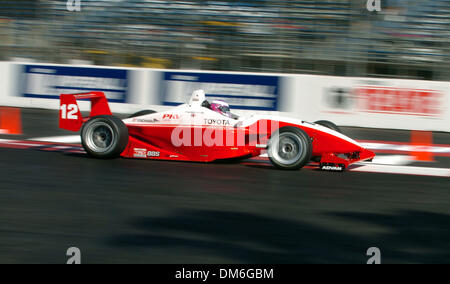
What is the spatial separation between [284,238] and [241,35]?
11.6 m

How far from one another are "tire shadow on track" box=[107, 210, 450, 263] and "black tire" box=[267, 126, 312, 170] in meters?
2.00

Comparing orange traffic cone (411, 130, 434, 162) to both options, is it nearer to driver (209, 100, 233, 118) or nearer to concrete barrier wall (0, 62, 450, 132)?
concrete barrier wall (0, 62, 450, 132)

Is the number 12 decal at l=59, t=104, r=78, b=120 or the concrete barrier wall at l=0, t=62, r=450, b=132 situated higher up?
the concrete barrier wall at l=0, t=62, r=450, b=132

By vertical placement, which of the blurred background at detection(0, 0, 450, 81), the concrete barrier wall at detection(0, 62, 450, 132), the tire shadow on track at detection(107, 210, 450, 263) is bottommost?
the tire shadow on track at detection(107, 210, 450, 263)

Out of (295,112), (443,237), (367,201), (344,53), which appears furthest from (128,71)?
(443,237)

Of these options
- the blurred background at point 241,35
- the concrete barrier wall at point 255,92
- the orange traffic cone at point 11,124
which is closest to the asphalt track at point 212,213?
the orange traffic cone at point 11,124

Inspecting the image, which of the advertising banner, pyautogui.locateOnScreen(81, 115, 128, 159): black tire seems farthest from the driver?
the advertising banner

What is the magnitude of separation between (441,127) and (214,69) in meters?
5.73

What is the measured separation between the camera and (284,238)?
16.2ft

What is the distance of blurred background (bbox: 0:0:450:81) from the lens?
14.6m

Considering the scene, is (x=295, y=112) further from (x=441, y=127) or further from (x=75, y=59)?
(x=75, y=59)

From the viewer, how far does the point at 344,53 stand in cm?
1479

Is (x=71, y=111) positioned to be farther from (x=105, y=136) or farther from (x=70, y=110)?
(x=105, y=136)
